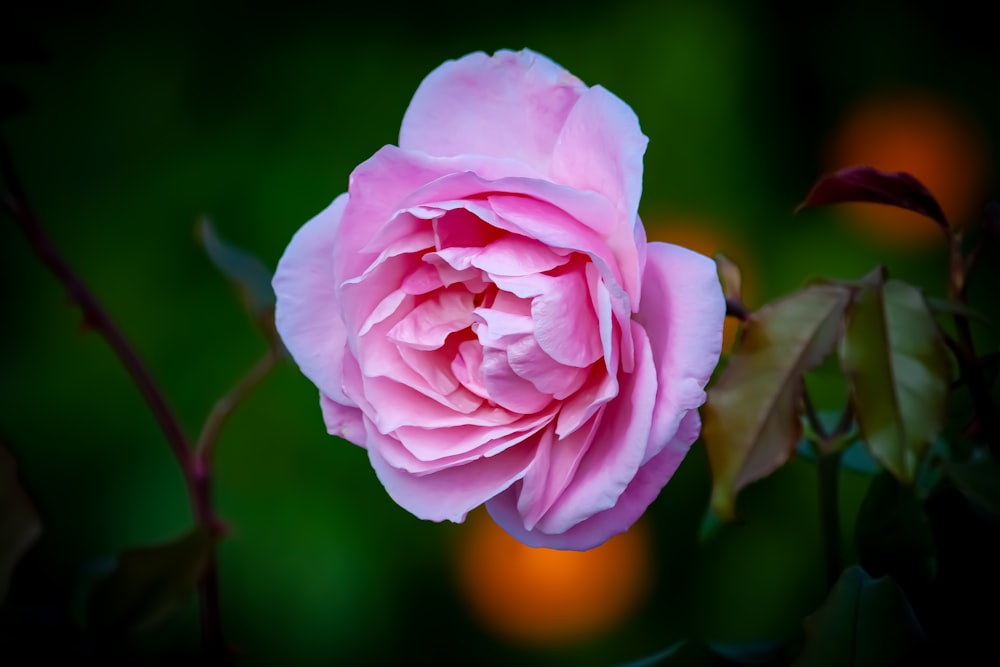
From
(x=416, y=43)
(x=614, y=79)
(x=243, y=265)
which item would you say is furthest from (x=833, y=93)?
(x=243, y=265)

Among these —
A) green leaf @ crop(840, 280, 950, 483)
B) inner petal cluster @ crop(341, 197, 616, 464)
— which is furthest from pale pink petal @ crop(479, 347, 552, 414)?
green leaf @ crop(840, 280, 950, 483)

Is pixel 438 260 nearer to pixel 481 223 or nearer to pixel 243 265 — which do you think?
pixel 481 223

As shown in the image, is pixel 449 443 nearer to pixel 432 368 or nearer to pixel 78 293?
pixel 432 368

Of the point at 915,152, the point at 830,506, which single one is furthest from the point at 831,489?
the point at 915,152

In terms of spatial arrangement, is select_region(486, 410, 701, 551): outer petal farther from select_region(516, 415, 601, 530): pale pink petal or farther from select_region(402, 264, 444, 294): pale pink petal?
select_region(402, 264, 444, 294): pale pink petal

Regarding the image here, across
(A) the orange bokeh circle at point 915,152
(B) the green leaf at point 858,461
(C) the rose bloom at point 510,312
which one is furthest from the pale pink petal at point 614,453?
(A) the orange bokeh circle at point 915,152

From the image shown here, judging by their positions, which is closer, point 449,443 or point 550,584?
point 449,443

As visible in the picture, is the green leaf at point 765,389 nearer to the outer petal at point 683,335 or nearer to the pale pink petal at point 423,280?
the outer petal at point 683,335
